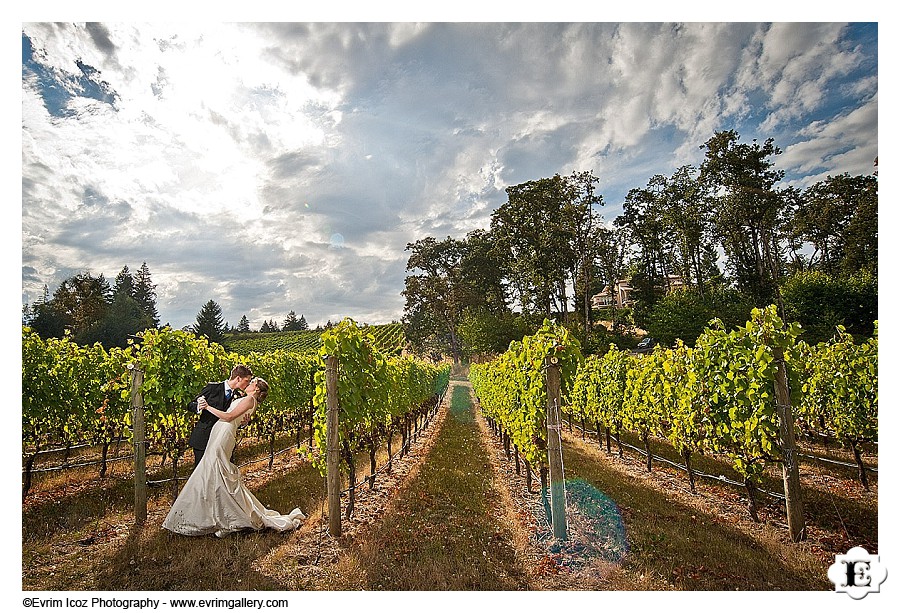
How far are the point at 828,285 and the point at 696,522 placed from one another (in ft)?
28.6

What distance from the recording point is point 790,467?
3268 millimetres

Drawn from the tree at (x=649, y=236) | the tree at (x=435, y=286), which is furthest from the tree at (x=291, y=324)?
the tree at (x=649, y=236)

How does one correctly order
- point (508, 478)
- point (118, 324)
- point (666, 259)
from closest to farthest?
point (508, 478), point (666, 259), point (118, 324)

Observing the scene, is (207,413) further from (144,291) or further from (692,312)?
(144,291)

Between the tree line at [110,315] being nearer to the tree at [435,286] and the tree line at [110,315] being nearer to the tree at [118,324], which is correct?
the tree at [118,324]

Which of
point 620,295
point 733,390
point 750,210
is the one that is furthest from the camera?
point 620,295

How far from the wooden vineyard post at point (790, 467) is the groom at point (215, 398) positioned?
3.65 m

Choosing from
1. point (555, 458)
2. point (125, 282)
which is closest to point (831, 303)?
point (555, 458)

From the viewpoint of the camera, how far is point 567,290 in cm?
2008

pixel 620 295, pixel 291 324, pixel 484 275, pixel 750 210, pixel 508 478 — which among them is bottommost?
pixel 508 478

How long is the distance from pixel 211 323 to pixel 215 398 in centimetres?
3114

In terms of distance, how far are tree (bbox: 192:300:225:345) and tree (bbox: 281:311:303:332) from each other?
5568 mm

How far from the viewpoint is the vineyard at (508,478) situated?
117 inches
